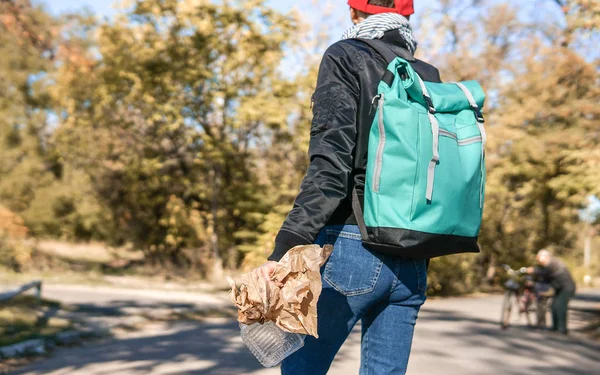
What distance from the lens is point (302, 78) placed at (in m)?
16.4

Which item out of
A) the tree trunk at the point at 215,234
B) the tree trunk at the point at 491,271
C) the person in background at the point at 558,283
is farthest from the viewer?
the tree trunk at the point at 491,271

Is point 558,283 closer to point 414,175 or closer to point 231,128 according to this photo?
point 231,128

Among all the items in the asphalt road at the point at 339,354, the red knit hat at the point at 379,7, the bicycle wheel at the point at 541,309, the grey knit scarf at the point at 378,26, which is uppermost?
the red knit hat at the point at 379,7

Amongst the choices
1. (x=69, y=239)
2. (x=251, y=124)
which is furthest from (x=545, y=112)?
(x=69, y=239)

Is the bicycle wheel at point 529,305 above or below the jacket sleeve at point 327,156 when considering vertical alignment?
below

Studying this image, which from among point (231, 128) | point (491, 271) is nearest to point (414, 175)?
point (231, 128)

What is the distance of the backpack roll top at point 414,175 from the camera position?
7.17ft

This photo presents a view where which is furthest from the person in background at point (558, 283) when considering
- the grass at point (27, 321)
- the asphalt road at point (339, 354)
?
the grass at point (27, 321)

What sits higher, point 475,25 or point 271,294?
point 475,25

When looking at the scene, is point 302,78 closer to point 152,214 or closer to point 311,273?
point 152,214

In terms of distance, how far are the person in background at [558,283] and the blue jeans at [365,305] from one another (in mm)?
11624

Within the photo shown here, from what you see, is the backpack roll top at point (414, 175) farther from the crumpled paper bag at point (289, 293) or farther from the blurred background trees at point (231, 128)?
the blurred background trees at point (231, 128)

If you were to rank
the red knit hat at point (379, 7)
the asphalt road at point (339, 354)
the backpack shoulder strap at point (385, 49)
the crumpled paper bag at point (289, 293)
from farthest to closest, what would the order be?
the asphalt road at point (339, 354) → the red knit hat at point (379, 7) → the backpack shoulder strap at point (385, 49) → the crumpled paper bag at point (289, 293)

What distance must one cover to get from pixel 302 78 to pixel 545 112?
5.81m
